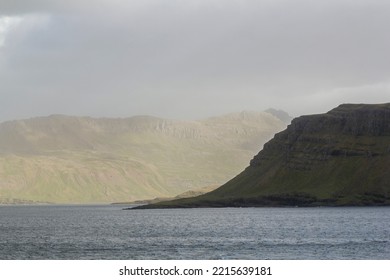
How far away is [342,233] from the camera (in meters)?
173

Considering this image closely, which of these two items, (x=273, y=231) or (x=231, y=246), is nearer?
(x=231, y=246)

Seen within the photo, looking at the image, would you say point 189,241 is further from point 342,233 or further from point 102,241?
point 342,233

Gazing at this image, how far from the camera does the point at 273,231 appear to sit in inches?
7269
